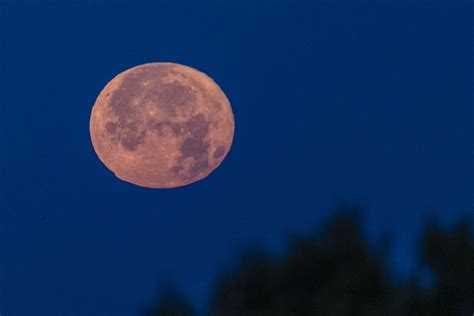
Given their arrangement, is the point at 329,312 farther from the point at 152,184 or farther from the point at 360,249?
the point at 152,184

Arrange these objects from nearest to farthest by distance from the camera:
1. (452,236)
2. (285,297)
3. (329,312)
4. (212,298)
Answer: (329,312)
(285,297)
(212,298)
(452,236)

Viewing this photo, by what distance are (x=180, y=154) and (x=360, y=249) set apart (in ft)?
15.0

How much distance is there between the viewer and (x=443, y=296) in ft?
38.3

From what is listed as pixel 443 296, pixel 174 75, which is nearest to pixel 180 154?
pixel 174 75

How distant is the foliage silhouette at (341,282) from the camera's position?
11.0 meters

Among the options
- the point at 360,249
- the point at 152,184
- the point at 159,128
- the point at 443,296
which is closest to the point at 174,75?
the point at 159,128

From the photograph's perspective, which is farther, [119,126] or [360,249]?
[360,249]

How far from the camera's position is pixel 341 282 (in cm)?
1142

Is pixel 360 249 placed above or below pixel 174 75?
below

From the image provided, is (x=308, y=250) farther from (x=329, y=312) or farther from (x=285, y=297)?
(x=329, y=312)

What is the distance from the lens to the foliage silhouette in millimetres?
10984

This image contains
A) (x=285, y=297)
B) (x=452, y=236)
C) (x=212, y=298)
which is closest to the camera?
(x=285, y=297)

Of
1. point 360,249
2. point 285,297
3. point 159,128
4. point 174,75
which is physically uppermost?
point 174,75

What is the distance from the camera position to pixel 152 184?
11438 mm
